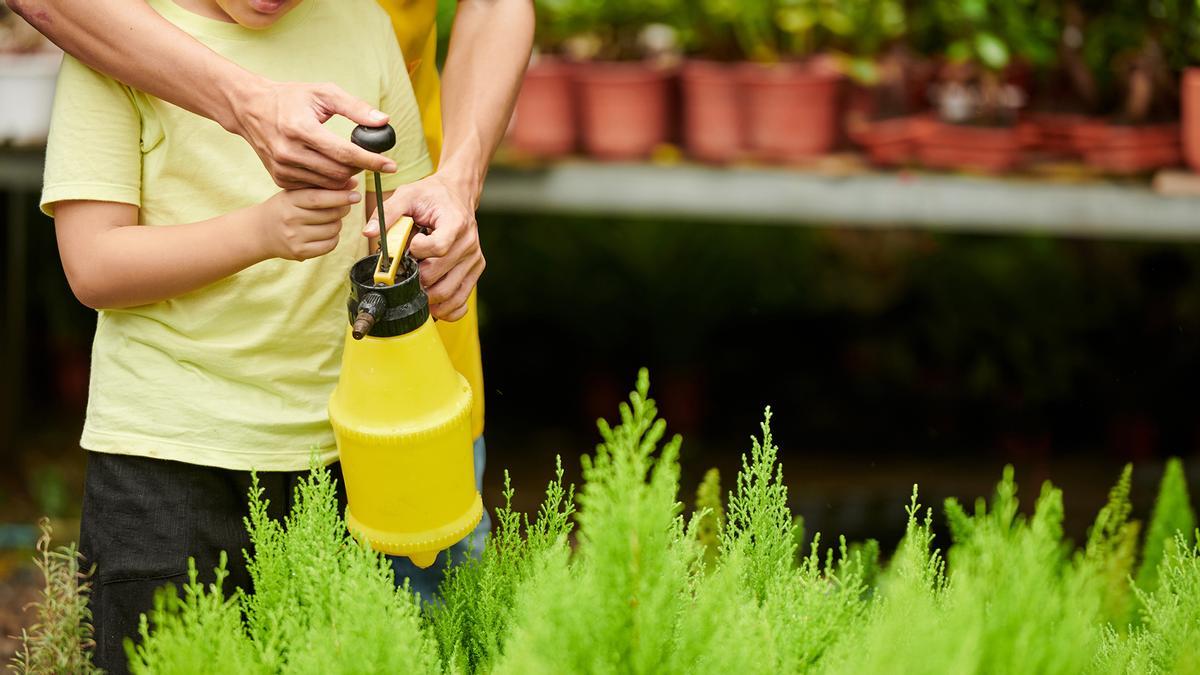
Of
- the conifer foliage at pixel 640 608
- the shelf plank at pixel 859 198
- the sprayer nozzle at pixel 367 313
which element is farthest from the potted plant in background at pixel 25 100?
the sprayer nozzle at pixel 367 313

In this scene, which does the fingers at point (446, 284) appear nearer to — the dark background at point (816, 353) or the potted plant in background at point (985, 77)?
the potted plant in background at point (985, 77)

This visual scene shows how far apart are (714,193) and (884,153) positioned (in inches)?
13.8

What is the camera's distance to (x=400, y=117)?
1.29 meters

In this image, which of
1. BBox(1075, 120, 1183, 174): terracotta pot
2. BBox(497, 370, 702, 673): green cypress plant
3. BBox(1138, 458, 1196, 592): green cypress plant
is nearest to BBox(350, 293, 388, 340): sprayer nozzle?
BBox(497, 370, 702, 673): green cypress plant

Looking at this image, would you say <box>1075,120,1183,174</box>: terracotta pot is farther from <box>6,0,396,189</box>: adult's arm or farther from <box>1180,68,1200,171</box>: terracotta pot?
<box>6,0,396,189</box>: adult's arm

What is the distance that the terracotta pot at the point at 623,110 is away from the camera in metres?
2.78

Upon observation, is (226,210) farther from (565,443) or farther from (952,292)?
(952,292)

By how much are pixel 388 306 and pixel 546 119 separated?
1857 millimetres

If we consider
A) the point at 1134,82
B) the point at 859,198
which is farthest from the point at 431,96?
the point at 1134,82

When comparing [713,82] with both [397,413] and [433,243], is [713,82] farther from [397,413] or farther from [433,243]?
[397,413]

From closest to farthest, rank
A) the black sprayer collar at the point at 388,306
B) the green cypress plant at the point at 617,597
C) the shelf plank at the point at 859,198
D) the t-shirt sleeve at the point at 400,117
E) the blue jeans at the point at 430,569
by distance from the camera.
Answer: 1. the green cypress plant at the point at 617,597
2. the black sprayer collar at the point at 388,306
3. the t-shirt sleeve at the point at 400,117
4. the blue jeans at the point at 430,569
5. the shelf plank at the point at 859,198

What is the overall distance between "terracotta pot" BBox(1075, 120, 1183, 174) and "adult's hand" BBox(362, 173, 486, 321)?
5.93 feet

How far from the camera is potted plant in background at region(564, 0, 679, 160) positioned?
110 inches

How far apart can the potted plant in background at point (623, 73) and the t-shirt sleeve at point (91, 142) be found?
5.59 ft
